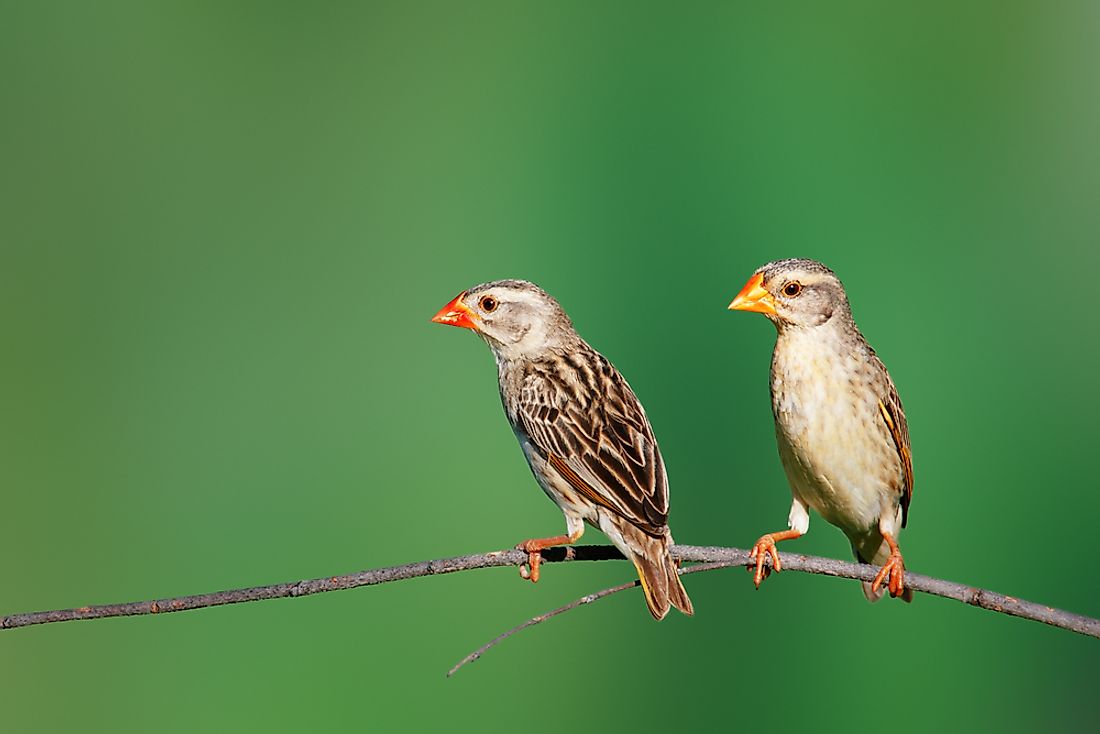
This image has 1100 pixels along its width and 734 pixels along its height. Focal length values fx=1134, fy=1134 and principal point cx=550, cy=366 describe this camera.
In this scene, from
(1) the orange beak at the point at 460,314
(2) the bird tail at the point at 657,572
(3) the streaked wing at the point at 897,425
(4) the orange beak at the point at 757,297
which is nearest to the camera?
(2) the bird tail at the point at 657,572

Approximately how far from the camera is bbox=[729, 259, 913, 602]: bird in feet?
8.04

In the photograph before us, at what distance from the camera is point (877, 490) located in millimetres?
2566

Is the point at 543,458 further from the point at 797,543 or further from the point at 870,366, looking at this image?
the point at 797,543

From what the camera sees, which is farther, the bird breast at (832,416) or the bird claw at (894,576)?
the bird breast at (832,416)

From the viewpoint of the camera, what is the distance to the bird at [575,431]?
7.45 ft

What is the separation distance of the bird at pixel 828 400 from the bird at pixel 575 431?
276mm

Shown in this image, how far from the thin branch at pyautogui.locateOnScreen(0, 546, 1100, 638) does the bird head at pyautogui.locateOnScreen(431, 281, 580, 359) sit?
0.70 metres

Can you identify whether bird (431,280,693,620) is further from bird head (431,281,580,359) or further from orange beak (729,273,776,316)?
orange beak (729,273,776,316)

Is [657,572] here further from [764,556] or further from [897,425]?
[897,425]

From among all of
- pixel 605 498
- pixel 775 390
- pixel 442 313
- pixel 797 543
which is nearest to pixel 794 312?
pixel 775 390

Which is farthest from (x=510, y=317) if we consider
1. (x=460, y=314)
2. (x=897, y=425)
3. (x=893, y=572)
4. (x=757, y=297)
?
(x=893, y=572)

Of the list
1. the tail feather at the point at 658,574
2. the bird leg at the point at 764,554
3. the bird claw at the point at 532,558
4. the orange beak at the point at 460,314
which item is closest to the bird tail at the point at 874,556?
the bird leg at the point at 764,554

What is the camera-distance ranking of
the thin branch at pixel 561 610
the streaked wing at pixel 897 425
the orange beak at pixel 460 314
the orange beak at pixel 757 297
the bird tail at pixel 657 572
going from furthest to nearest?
the orange beak at pixel 460 314
the streaked wing at pixel 897 425
the orange beak at pixel 757 297
the bird tail at pixel 657 572
the thin branch at pixel 561 610

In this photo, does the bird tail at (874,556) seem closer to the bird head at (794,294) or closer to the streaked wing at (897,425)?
the streaked wing at (897,425)
